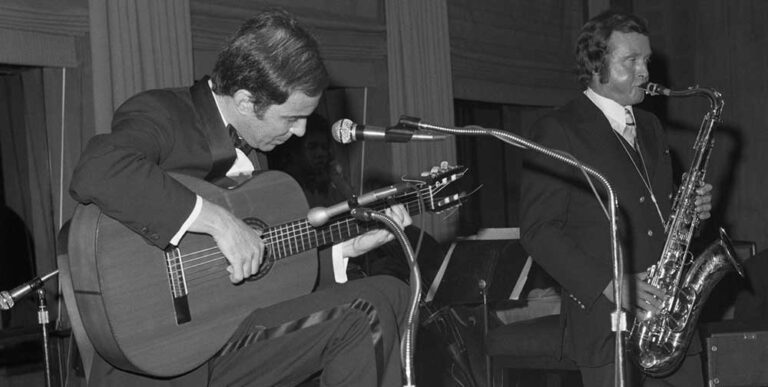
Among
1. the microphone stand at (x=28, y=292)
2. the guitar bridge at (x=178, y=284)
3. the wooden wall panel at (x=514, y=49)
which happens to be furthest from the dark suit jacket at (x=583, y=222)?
the wooden wall panel at (x=514, y=49)

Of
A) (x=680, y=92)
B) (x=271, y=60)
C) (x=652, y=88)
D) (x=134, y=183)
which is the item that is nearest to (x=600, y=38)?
(x=652, y=88)

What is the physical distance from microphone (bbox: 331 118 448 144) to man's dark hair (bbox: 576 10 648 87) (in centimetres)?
140

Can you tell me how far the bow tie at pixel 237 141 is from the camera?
271 centimetres

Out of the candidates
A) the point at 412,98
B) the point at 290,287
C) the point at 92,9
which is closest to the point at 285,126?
the point at 290,287

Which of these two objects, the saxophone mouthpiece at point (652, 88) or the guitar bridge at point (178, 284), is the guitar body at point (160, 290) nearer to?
the guitar bridge at point (178, 284)

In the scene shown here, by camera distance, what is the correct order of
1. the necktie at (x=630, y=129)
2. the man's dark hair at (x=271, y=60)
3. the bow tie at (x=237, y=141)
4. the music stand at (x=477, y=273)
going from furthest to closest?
the music stand at (x=477, y=273) → the necktie at (x=630, y=129) → the bow tie at (x=237, y=141) → the man's dark hair at (x=271, y=60)

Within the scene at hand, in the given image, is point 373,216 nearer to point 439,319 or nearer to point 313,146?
point 439,319

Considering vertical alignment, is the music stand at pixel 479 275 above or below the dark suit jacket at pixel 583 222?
below

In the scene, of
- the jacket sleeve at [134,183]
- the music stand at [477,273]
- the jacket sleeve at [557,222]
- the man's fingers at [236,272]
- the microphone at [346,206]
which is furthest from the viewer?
the music stand at [477,273]

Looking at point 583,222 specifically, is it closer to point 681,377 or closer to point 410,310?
point 681,377

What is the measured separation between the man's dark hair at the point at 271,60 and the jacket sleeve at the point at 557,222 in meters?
0.92

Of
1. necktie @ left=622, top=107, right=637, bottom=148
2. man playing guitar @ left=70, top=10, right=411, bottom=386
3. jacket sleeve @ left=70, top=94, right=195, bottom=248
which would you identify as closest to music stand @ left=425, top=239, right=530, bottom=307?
necktie @ left=622, top=107, right=637, bottom=148

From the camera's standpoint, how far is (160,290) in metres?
2.46

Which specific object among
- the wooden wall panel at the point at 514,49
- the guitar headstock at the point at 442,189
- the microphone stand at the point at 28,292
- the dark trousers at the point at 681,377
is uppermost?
the wooden wall panel at the point at 514,49
